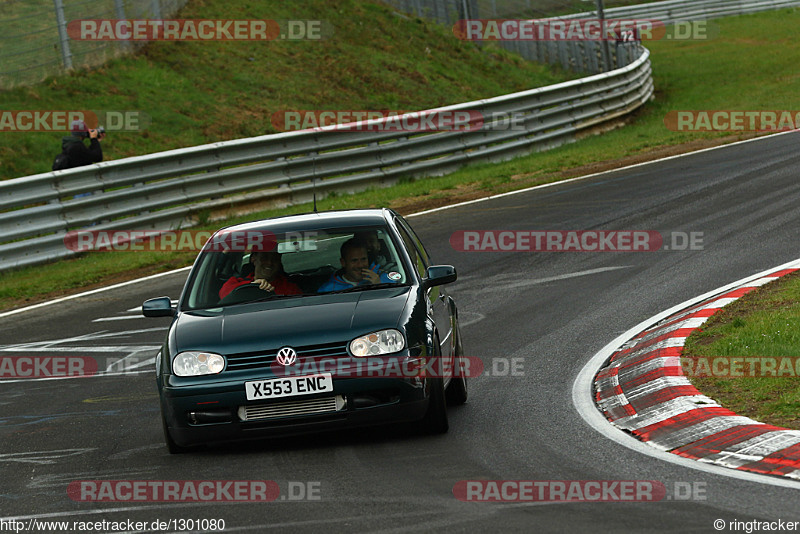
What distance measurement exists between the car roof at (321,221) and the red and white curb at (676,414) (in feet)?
6.48

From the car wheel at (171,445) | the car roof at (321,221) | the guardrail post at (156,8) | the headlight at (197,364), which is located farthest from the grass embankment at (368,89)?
the headlight at (197,364)

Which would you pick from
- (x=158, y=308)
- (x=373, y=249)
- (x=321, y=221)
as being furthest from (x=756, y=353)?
(x=158, y=308)

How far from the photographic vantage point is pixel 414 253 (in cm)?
852

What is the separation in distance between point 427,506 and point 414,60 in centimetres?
2985

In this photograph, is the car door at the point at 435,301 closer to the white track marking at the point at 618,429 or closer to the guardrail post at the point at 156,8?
the white track marking at the point at 618,429

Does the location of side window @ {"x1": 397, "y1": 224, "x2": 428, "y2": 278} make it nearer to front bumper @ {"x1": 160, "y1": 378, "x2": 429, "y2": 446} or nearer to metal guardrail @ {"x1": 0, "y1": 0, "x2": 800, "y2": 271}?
front bumper @ {"x1": 160, "y1": 378, "x2": 429, "y2": 446}

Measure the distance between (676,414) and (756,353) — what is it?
4.54ft

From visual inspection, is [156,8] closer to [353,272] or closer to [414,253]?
[414,253]

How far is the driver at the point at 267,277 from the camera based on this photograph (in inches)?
310

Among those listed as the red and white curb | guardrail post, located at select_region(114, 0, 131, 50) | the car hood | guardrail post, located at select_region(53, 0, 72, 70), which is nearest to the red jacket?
the car hood

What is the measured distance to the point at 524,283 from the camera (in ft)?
42.2

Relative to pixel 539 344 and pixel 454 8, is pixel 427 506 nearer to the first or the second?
pixel 539 344

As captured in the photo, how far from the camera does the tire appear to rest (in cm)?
709

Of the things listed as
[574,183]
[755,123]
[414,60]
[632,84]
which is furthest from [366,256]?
[414,60]
